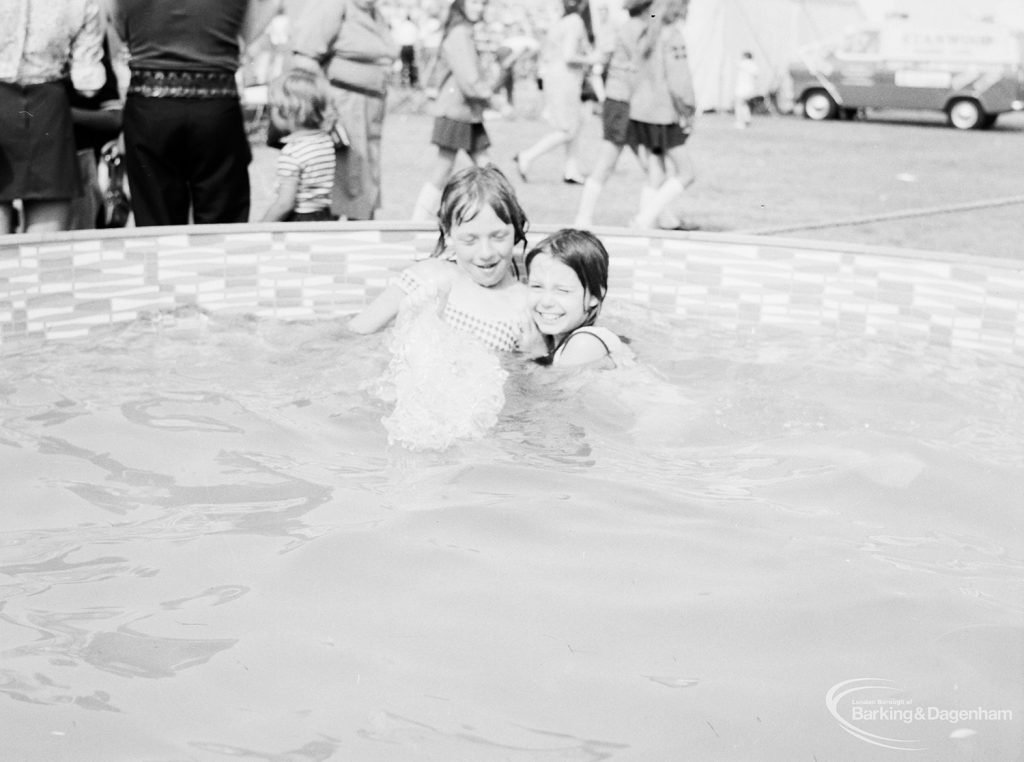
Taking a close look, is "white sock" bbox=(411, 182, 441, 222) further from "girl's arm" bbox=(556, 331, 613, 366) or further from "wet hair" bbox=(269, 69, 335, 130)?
"girl's arm" bbox=(556, 331, 613, 366)

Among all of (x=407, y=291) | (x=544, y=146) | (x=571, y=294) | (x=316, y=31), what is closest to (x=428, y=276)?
(x=407, y=291)

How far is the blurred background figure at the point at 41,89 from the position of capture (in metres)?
5.36

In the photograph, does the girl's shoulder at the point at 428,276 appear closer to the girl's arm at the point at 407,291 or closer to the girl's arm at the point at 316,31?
the girl's arm at the point at 407,291

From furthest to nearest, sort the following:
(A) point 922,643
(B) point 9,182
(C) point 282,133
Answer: (C) point 282,133, (B) point 9,182, (A) point 922,643

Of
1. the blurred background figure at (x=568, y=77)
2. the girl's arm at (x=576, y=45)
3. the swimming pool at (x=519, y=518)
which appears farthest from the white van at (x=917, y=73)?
the swimming pool at (x=519, y=518)

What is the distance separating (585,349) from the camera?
4.45 m

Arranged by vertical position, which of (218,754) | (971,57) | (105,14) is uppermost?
(971,57)

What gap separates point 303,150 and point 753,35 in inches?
678

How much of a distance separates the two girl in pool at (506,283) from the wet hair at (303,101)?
1.77 metres

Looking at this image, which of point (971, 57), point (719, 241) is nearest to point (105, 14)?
point (719, 241)

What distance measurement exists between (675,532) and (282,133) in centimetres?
431

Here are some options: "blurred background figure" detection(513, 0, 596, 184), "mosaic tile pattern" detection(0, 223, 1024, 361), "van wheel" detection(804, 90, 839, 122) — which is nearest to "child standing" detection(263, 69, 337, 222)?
"mosaic tile pattern" detection(0, 223, 1024, 361)

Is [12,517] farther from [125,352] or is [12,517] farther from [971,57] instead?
[971,57]

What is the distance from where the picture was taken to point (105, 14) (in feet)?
18.8
